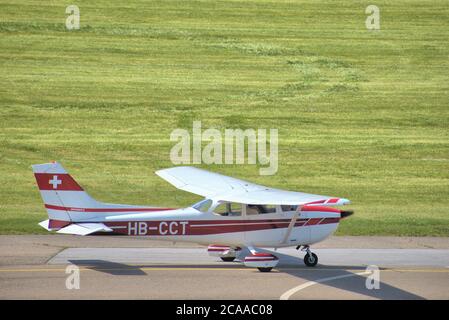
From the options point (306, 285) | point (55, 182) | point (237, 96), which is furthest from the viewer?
point (237, 96)

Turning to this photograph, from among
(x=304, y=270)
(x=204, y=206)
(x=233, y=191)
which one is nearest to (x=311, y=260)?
(x=304, y=270)

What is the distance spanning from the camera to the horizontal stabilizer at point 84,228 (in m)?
19.4

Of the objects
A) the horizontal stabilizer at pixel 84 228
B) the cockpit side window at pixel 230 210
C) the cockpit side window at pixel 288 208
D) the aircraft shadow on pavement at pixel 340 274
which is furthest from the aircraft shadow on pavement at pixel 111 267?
the cockpit side window at pixel 288 208

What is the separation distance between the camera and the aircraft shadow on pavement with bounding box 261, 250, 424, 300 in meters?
18.7

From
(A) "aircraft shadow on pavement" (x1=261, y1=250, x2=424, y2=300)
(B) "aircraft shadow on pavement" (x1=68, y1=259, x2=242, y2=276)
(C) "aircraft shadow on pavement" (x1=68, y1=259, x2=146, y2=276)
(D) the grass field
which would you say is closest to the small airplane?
(A) "aircraft shadow on pavement" (x1=261, y1=250, x2=424, y2=300)

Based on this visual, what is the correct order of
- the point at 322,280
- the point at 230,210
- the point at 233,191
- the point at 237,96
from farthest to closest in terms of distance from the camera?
the point at 237,96 → the point at 233,191 → the point at 230,210 → the point at 322,280

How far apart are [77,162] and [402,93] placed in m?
15.8

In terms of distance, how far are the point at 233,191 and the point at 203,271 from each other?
2.02 metres

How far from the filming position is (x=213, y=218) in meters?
20.5

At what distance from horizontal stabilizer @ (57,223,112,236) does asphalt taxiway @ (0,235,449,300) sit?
3.36 ft

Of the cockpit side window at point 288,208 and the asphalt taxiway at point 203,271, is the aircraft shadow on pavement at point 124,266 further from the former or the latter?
the cockpit side window at point 288,208

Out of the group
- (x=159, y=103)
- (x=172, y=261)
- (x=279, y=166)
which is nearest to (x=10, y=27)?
(x=159, y=103)

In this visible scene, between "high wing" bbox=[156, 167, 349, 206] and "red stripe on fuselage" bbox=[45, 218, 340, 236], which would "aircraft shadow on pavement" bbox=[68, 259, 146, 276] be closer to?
"red stripe on fuselage" bbox=[45, 218, 340, 236]

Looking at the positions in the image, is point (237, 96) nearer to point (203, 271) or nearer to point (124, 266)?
point (124, 266)
